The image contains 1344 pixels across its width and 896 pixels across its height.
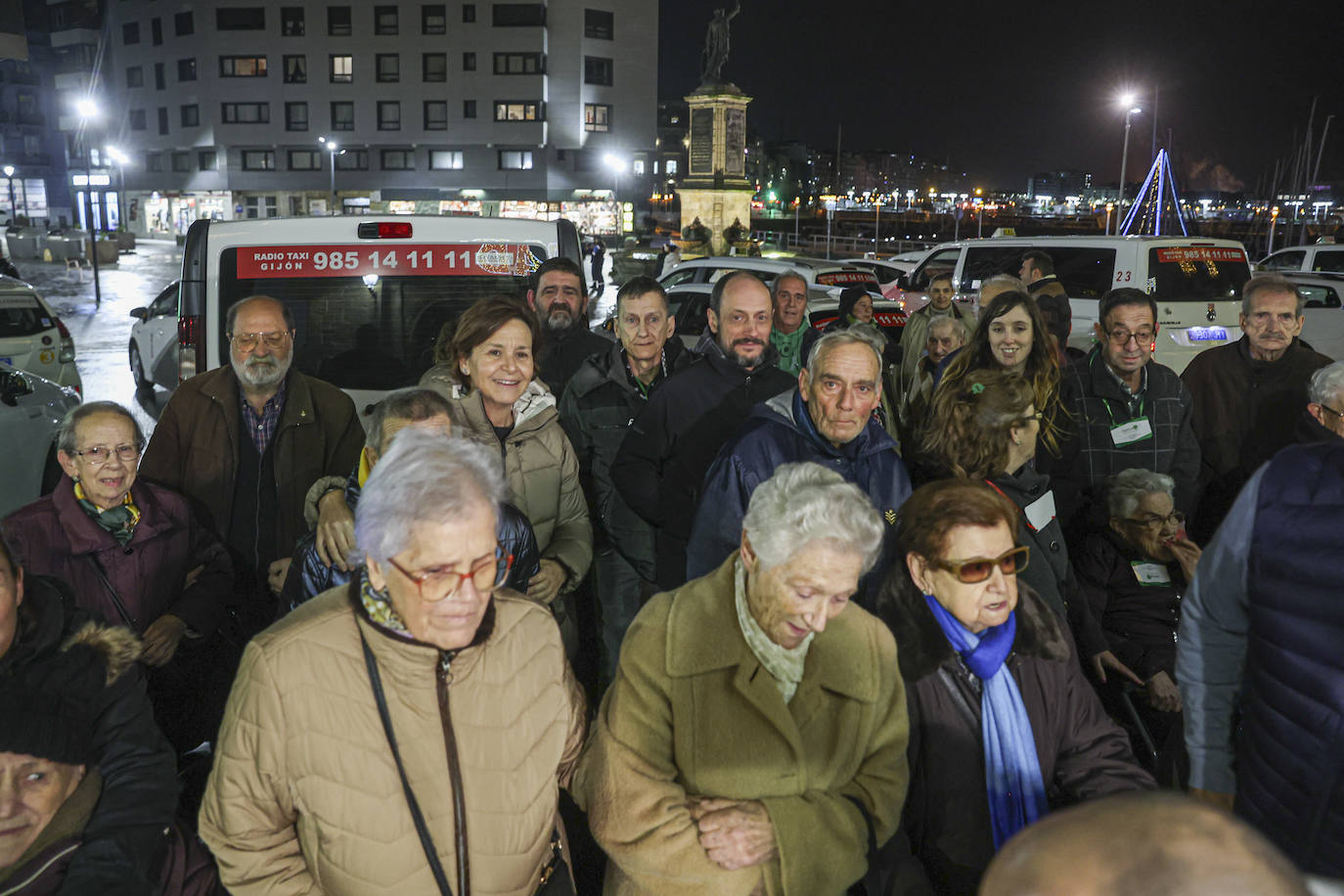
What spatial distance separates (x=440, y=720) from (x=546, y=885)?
0.65m

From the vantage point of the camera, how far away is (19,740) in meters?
2.32

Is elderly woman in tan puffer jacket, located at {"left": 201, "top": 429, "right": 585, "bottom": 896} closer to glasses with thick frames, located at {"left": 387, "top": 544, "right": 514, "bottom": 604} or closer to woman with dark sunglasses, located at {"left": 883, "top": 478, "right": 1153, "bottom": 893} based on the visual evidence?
glasses with thick frames, located at {"left": 387, "top": 544, "right": 514, "bottom": 604}

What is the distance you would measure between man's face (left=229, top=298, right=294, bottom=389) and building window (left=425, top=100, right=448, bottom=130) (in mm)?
60635

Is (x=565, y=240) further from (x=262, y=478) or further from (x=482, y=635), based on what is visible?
(x=482, y=635)

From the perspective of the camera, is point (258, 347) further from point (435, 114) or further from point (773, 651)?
point (435, 114)

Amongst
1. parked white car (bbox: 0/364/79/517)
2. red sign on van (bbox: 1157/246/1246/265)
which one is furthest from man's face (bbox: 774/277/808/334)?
red sign on van (bbox: 1157/246/1246/265)

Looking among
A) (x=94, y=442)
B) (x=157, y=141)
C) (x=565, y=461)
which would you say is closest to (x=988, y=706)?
(x=565, y=461)

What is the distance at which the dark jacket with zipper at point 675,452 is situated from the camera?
14.5 ft

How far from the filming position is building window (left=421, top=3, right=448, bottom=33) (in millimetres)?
59594

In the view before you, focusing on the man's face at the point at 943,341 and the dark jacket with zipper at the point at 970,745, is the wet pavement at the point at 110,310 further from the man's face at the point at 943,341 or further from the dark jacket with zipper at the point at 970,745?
the dark jacket with zipper at the point at 970,745

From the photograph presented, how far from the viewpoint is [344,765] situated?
2219mm

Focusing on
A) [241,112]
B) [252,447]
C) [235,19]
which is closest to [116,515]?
[252,447]

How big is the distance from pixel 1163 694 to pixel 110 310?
26604 mm

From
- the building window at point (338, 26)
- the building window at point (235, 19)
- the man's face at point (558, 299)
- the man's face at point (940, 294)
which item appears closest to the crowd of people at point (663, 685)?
the man's face at point (558, 299)
